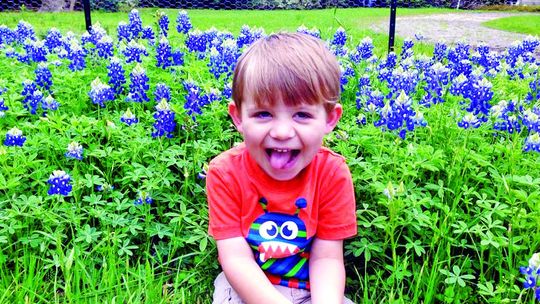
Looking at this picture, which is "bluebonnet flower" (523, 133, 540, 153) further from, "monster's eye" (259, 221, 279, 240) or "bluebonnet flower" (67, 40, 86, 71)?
"bluebonnet flower" (67, 40, 86, 71)

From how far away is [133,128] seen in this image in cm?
307

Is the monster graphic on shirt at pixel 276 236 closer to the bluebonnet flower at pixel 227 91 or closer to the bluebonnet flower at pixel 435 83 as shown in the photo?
the bluebonnet flower at pixel 227 91

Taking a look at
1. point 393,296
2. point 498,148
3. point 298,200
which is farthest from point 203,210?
point 498,148

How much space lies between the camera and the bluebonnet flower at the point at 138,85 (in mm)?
3281

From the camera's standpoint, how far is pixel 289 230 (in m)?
2.21

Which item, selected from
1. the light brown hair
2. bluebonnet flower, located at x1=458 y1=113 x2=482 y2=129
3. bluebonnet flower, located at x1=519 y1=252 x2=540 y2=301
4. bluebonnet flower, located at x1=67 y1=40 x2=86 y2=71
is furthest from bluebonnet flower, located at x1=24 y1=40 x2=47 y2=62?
bluebonnet flower, located at x1=519 y1=252 x2=540 y2=301

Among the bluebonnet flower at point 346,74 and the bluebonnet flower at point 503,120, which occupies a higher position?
the bluebonnet flower at point 346,74

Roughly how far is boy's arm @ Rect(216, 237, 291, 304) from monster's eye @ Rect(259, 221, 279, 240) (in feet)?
0.24

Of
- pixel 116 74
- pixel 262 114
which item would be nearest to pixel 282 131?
pixel 262 114

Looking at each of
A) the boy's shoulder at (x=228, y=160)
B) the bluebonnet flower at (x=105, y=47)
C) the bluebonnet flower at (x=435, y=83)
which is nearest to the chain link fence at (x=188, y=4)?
the bluebonnet flower at (x=105, y=47)

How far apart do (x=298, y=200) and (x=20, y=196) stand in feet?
4.29

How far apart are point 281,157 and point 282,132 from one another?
13 cm

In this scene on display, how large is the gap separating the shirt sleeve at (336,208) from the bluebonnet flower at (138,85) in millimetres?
1474

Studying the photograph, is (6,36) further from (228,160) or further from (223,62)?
(228,160)
